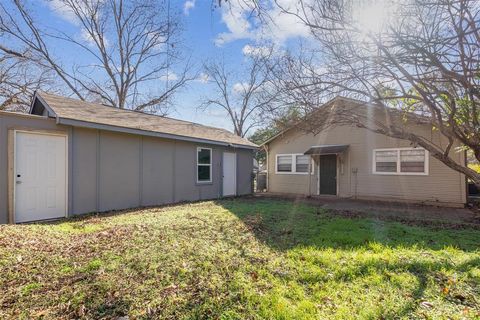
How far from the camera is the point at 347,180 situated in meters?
12.7

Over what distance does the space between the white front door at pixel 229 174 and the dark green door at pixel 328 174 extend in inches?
169

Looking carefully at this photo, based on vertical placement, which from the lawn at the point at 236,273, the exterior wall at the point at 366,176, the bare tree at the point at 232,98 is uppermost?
the bare tree at the point at 232,98

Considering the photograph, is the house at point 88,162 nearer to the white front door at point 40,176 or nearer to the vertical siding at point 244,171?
the white front door at point 40,176

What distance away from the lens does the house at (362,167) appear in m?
10.4

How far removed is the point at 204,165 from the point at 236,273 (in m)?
8.67

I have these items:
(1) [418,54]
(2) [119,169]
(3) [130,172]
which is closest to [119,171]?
(2) [119,169]

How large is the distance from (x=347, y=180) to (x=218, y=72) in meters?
20.5

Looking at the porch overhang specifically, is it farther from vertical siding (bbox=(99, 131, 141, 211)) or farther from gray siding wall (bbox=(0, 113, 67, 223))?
gray siding wall (bbox=(0, 113, 67, 223))

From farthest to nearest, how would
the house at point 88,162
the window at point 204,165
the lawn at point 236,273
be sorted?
the window at point 204,165
the house at point 88,162
the lawn at point 236,273

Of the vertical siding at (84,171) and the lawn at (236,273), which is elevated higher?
the vertical siding at (84,171)

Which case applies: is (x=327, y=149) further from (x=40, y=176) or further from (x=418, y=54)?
(x=40, y=176)

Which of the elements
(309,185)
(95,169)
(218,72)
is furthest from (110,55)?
(309,185)

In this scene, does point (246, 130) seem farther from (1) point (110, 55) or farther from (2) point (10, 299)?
(2) point (10, 299)

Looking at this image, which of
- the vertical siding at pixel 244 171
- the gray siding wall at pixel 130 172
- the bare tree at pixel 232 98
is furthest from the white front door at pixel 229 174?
the bare tree at pixel 232 98
